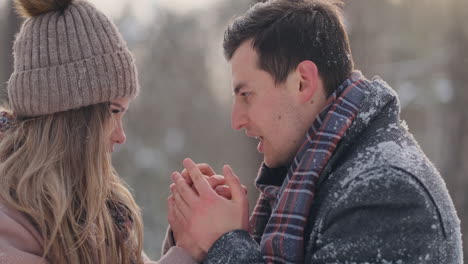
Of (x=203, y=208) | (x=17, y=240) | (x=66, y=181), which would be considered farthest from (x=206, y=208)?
(x=17, y=240)

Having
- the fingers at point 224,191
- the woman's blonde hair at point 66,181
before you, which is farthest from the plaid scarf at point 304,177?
the woman's blonde hair at point 66,181

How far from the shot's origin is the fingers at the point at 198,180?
231cm

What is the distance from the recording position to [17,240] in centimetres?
212

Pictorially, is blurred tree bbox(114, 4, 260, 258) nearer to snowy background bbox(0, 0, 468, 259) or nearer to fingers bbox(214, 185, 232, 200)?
snowy background bbox(0, 0, 468, 259)

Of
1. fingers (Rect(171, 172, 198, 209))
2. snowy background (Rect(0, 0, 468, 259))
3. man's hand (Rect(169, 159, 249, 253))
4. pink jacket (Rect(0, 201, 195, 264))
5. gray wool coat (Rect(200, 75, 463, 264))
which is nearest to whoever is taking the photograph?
gray wool coat (Rect(200, 75, 463, 264))

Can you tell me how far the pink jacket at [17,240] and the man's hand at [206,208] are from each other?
21.6 inches

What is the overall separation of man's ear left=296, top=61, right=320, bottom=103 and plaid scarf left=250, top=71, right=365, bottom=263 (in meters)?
0.08

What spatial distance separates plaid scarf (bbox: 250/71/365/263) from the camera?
6.77ft

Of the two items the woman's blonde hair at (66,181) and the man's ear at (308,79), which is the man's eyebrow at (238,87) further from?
the woman's blonde hair at (66,181)

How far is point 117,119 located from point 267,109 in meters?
0.64

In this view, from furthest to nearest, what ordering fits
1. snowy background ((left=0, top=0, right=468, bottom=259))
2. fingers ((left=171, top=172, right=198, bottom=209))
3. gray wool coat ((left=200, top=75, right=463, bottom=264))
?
snowy background ((left=0, top=0, right=468, bottom=259)), fingers ((left=171, top=172, right=198, bottom=209)), gray wool coat ((left=200, top=75, right=463, bottom=264))

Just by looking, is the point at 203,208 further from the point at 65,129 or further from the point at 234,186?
the point at 65,129

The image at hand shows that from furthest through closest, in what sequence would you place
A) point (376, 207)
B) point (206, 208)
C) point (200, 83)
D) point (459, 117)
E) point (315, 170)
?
1. point (200, 83)
2. point (459, 117)
3. point (206, 208)
4. point (315, 170)
5. point (376, 207)

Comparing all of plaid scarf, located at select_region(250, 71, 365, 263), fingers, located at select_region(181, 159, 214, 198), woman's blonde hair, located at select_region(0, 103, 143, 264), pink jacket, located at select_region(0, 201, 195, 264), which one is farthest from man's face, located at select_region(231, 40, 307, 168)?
pink jacket, located at select_region(0, 201, 195, 264)
